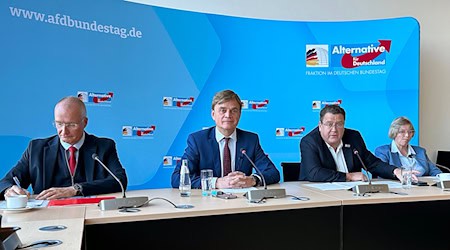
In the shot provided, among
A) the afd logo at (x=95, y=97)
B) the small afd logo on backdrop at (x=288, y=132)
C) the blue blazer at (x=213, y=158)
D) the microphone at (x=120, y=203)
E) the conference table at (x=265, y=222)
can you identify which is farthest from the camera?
the small afd logo on backdrop at (x=288, y=132)

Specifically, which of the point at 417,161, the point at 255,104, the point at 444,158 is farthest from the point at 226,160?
the point at 444,158

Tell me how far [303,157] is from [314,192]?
66 cm

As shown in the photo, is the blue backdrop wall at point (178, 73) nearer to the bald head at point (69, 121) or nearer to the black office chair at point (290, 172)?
the bald head at point (69, 121)

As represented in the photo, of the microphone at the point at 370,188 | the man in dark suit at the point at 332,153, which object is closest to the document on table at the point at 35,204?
the microphone at the point at 370,188

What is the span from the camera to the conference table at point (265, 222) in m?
1.57

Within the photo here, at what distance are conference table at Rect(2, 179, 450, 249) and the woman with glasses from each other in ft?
4.23

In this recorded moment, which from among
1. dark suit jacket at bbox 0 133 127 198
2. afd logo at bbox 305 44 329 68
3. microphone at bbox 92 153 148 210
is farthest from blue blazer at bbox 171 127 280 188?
afd logo at bbox 305 44 329 68

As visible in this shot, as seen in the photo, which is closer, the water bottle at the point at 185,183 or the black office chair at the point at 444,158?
the water bottle at the point at 185,183

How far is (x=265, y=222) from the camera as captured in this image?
6.02 ft

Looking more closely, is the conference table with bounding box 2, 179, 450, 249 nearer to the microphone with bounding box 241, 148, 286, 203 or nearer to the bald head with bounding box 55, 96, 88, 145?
the microphone with bounding box 241, 148, 286, 203

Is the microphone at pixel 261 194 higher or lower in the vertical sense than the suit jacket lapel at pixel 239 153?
lower

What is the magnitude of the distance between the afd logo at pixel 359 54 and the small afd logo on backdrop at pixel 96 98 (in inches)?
98.1

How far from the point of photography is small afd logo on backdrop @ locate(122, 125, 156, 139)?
3.62 metres

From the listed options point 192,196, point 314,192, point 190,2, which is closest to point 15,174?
point 192,196
